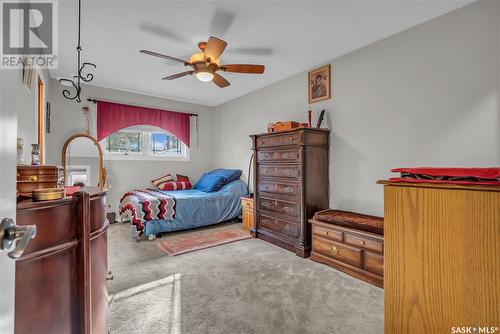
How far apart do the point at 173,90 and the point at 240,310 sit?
3.96 m

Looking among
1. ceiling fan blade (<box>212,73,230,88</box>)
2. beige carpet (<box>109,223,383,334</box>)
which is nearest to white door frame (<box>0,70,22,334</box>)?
beige carpet (<box>109,223,383,334</box>)

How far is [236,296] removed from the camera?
2.07 m

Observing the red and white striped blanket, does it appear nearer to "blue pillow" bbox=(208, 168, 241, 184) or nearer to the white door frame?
"blue pillow" bbox=(208, 168, 241, 184)

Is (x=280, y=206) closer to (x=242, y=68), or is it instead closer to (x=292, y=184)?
(x=292, y=184)

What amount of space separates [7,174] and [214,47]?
2147 mm

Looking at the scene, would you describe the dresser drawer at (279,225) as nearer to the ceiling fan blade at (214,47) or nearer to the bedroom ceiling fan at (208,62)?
the bedroom ceiling fan at (208,62)

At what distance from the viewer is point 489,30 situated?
6.72ft

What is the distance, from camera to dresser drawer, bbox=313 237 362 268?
2443mm

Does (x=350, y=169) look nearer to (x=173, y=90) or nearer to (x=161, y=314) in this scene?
(x=161, y=314)

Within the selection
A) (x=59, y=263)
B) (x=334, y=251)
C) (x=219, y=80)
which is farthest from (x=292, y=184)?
(x=59, y=263)

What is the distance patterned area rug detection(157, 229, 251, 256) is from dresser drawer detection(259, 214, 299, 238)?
0.37 m

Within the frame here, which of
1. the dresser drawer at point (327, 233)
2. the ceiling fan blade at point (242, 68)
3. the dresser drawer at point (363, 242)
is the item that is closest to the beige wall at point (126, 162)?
the ceiling fan blade at point (242, 68)

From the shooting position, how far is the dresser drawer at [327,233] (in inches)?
103

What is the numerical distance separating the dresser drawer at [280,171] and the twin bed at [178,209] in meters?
1.11
